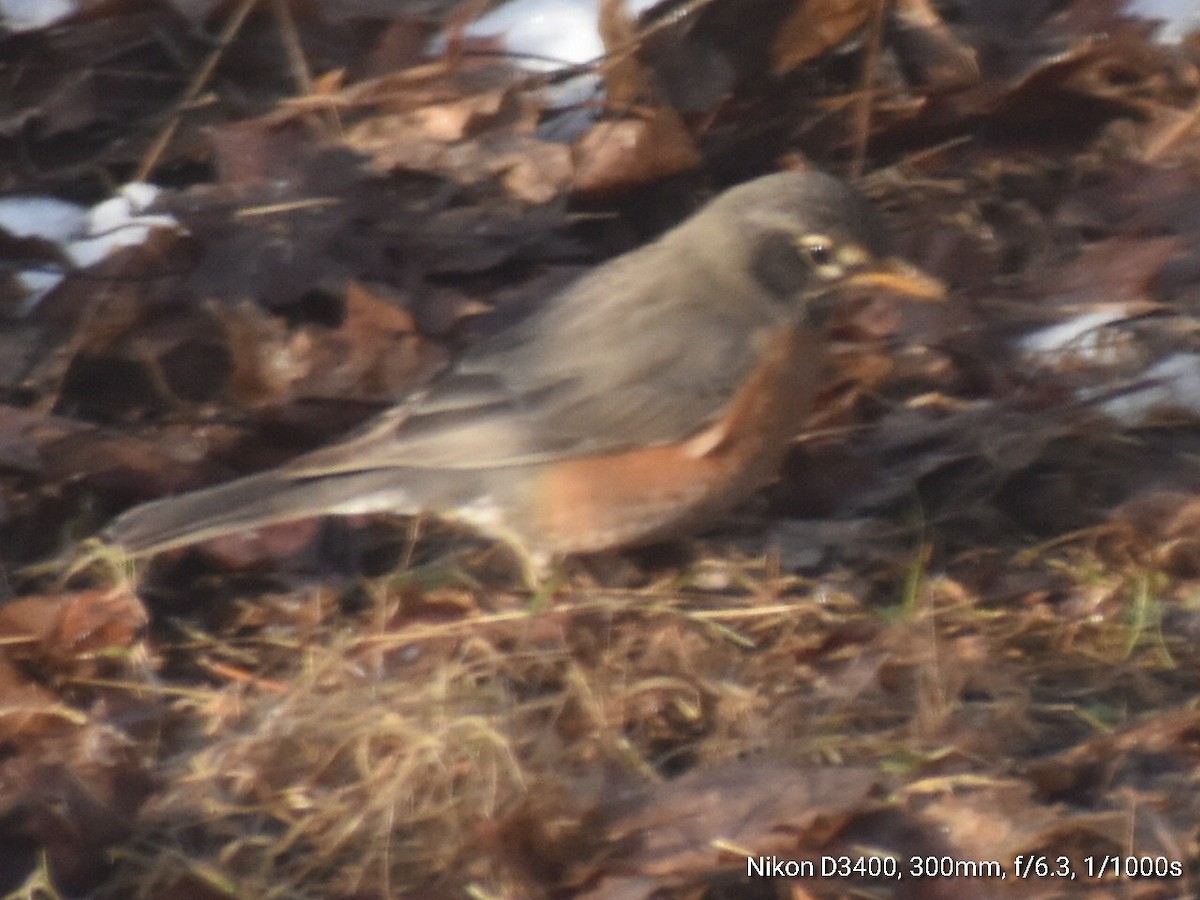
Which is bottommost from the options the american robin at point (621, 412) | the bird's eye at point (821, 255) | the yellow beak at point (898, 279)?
the american robin at point (621, 412)

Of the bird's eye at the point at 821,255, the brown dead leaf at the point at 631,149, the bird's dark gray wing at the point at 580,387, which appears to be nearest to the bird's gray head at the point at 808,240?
the bird's eye at the point at 821,255

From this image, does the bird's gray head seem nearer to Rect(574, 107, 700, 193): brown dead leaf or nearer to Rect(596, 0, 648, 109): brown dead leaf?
Rect(574, 107, 700, 193): brown dead leaf

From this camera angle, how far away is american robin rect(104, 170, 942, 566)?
439 centimetres

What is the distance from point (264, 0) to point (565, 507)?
2137 millimetres

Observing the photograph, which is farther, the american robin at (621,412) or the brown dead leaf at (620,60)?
the brown dead leaf at (620,60)

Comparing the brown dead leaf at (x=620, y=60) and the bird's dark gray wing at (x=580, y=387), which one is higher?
the brown dead leaf at (x=620, y=60)

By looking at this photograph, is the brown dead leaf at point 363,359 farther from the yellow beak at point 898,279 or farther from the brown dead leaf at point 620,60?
the yellow beak at point 898,279

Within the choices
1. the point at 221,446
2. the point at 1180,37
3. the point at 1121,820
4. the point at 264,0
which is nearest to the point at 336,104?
the point at 264,0

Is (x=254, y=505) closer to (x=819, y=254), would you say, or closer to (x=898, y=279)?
(x=819, y=254)

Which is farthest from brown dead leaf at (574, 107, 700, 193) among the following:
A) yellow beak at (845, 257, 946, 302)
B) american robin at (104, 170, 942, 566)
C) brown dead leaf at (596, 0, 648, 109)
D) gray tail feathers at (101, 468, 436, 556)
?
gray tail feathers at (101, 468, 436, 556)

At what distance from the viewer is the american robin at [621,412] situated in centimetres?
439

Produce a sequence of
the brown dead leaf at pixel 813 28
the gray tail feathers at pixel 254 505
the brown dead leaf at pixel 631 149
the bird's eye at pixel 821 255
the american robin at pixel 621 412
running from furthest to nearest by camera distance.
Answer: the brown dead leaf at pixel 813 28 → the brown dead leaf at pixel 631 149 → the bird's eye at pixel 821 255 → the american robin at pixel 621 412 → the gray tail feathers at pixel 254 505

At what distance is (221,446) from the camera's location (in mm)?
4641

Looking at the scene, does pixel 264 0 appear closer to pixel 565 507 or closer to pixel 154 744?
pixel 565 507
